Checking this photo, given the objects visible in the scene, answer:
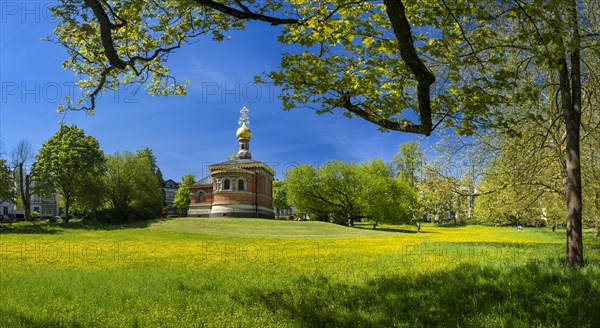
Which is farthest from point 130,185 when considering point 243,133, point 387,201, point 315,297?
point 315,297

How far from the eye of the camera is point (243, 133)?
69.9 m

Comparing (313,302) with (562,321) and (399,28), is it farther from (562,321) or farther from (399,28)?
(399,28)

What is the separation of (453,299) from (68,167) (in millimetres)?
50246

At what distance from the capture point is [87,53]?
42.0ft

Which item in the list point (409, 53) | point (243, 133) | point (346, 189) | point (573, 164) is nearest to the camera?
point (409, 53)

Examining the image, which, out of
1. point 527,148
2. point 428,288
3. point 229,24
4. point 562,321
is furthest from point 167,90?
point 527,148

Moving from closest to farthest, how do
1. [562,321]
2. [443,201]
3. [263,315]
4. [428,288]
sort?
[562,321], [263,315], [428,288], [443,201]

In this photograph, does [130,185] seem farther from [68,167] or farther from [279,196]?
[279,196]

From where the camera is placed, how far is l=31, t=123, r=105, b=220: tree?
46469 mm

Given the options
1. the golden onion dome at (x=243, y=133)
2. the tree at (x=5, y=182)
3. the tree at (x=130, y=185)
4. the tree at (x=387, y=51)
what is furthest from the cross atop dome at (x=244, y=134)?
the tree at (x=387, y=51)

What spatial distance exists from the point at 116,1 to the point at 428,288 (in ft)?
35.8

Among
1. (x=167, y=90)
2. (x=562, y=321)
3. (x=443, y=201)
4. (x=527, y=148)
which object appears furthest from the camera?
(x=443, y=201)

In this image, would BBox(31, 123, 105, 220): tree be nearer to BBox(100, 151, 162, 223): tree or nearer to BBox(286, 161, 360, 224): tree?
BBox(100, 151, 162, 223): tree

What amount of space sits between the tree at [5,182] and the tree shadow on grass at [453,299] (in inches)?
1900
